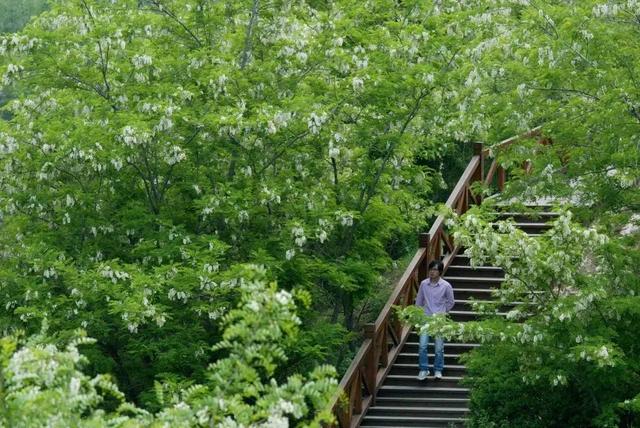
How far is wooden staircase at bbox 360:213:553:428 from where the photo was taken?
19.1m

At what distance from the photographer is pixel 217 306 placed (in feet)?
57.2

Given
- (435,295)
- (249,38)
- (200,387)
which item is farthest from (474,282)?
(200,387)

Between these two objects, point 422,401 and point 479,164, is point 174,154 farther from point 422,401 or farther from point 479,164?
point 479,164

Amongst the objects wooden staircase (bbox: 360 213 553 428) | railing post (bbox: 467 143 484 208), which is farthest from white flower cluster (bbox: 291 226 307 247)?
railing post (bbox: 467 143 484 208)

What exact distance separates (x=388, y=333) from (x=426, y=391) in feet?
4.73

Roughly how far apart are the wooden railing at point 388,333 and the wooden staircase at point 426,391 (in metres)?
0.13

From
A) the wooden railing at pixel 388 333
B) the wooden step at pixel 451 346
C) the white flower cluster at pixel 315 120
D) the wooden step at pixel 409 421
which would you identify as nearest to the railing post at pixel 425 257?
the wooden railing at pixel 388 333

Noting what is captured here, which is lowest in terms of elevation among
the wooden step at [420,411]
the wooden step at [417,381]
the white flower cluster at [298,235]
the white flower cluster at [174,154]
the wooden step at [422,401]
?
the wooden step at [420,411]

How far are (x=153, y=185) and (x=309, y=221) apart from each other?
2.10 metres

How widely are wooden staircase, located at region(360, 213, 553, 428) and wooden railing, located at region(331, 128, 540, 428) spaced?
0.44ft

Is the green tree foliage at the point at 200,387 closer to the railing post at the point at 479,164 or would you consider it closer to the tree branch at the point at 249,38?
the tree branch at the point at 249,38

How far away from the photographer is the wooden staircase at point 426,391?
62.6 feet

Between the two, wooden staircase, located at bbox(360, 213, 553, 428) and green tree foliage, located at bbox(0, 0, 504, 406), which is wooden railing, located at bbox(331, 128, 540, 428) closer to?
wooden staircase, located at bbox(360, 213, 553, 428)

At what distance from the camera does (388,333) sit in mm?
20844
